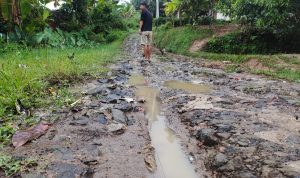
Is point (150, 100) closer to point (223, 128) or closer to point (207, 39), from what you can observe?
point (223, 128)

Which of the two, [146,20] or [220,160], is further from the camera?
[146,20]

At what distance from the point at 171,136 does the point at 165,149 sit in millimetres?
344

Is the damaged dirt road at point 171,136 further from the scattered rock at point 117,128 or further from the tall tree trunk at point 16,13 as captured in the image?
the tall tree trunk at point 16,13

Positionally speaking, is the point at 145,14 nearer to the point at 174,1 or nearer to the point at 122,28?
the point at 174,1

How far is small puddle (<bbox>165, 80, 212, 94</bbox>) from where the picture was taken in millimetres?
5305

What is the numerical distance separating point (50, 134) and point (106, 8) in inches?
682

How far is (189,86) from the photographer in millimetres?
5746

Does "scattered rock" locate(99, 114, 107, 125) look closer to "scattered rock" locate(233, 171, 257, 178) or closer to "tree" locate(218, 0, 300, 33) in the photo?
"scattered rock" locate(233, 171, 257, 178)

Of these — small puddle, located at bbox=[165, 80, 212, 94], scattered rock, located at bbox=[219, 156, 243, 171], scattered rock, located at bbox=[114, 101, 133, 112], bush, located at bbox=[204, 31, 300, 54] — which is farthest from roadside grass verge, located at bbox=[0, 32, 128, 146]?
bush, located at bbox=[204, 31, 300, 54]

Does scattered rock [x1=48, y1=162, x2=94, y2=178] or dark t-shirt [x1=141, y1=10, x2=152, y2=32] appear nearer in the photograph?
scattered rock [x1=48, y1=162, x2=94, y2=178]

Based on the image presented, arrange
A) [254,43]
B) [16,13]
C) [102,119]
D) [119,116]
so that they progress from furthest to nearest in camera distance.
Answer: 1. [16,13]
2. [254,43]
3. [119,116]
4. [102,119]

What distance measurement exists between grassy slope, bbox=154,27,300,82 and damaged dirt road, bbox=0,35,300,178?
92.8 inches

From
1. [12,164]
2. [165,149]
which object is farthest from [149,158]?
[12,164]

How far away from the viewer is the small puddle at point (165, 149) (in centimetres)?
255
